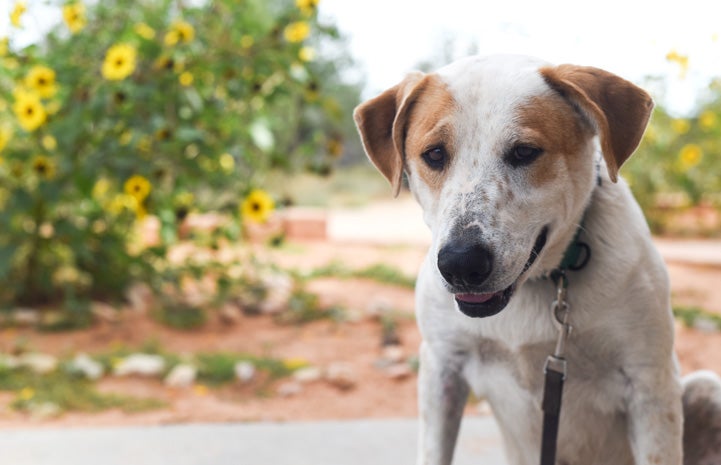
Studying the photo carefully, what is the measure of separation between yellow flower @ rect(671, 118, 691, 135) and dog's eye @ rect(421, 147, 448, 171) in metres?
5.82

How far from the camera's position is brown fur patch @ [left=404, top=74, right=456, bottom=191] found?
75.2 inches

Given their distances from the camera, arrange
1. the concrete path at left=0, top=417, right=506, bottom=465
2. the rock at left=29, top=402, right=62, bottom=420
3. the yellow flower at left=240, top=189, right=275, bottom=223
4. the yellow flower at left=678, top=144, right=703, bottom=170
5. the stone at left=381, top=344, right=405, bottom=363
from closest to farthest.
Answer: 1. the concrete path at left=0, top=417, right=506, bottom=465
2. the rock at left=29, top=402, right=62, bottom=420
3. the stone at left=381, top=344, right=405, bottom=363
4. the yellow flower at left=240, top=189, right=275, bottom=223
5. the yellow flower at left=678, top=144, right=703, bottom=170

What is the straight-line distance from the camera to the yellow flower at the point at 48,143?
4398 mm

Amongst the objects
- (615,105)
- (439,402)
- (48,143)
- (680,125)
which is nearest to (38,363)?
(48,143)

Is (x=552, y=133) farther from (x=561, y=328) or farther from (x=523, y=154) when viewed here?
(x=561, y=328)

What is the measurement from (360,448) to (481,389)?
36.9 inches

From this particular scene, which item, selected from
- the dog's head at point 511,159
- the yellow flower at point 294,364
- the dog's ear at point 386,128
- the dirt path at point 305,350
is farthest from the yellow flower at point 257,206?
the dog's head at point 511,159

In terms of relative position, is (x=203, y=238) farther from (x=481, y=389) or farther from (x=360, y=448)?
(x=481, y=389)

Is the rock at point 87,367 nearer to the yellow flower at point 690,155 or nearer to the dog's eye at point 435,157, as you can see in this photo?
the dog's eye at point 435,157

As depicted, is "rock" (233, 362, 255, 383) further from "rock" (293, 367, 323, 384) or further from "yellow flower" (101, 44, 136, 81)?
"yellow flower" (101, 44, 136, 81)

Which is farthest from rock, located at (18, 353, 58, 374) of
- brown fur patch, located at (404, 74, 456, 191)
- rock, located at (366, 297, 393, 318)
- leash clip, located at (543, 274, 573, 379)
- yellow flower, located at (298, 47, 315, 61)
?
leash clip, located at (543, 274, 573, 379)

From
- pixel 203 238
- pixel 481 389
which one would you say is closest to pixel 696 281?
pixel 203 238

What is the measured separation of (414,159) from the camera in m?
2.03

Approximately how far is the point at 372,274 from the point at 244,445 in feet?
11.1
